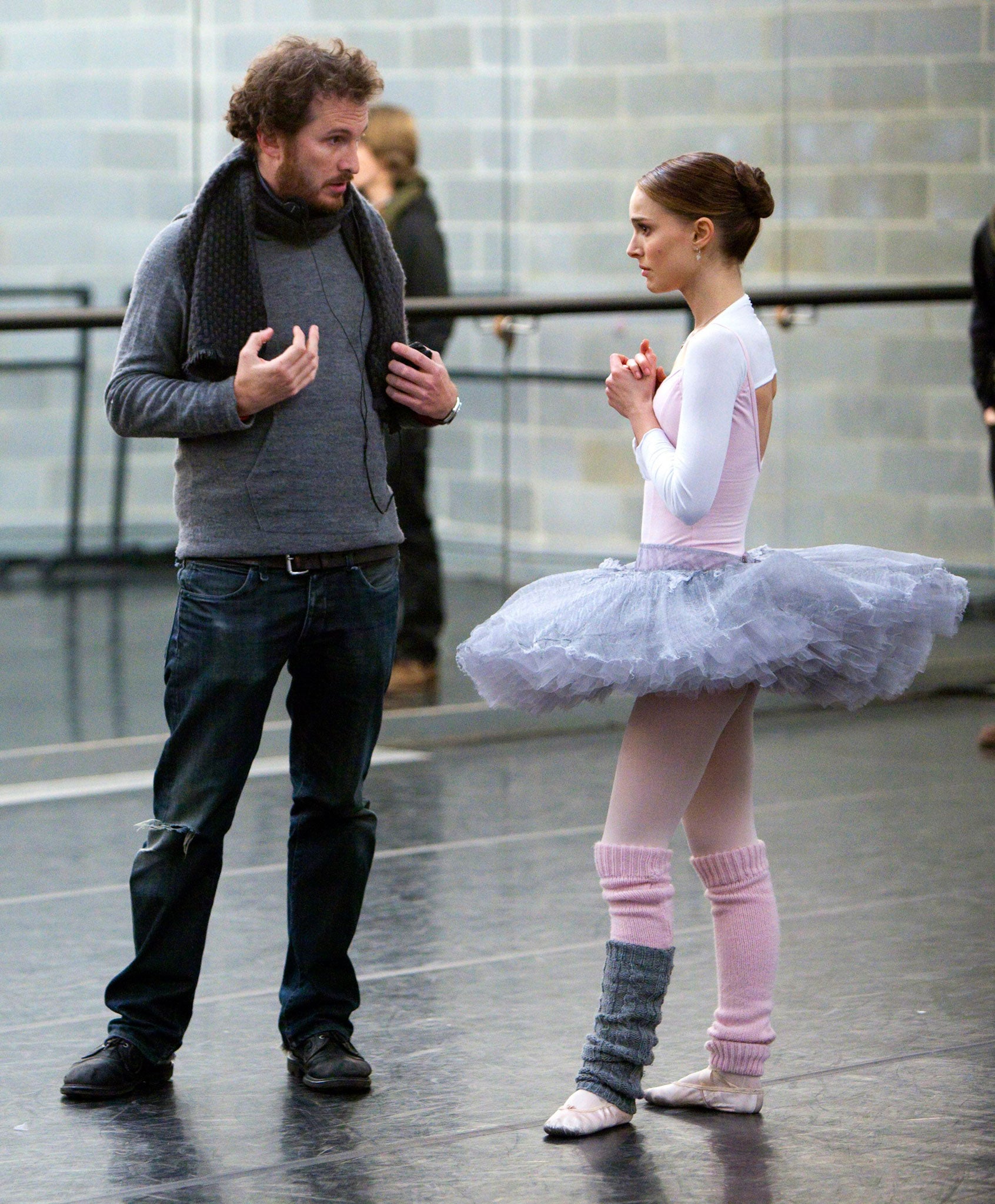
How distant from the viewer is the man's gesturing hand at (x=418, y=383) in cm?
339

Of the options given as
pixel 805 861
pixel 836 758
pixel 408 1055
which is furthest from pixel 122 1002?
pixel 836 758

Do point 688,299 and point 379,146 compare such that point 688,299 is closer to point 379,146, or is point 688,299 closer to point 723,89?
point 379,146

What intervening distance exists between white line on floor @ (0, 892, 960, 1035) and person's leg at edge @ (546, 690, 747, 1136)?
0.87 metres

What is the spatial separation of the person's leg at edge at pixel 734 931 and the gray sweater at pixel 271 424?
0.62 m

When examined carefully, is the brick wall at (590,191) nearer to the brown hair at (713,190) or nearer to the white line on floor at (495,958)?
the white line on floor at (495,958)

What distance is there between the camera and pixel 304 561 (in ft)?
10.9

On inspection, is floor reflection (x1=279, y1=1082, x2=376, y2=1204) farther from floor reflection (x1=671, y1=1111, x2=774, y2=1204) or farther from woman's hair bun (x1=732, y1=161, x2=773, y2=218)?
woman's hair bun (x1=732, y1=161, x2=773, y2=218)

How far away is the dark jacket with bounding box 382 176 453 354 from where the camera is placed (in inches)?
257

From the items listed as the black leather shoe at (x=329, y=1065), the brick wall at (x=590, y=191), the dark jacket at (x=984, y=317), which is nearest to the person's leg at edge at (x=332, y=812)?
the black leather shoe at (x=329, y=1065)

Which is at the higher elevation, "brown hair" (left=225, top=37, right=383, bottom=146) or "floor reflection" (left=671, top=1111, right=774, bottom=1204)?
"brown hair" (left=225, top=37, right=383, bottom=146)

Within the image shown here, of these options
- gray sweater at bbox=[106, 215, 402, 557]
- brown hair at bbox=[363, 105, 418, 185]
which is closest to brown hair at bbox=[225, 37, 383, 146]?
gray sweater at bbox=[106, 215, 402, 557]

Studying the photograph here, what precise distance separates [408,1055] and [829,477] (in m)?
4.52

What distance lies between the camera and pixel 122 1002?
134 inches

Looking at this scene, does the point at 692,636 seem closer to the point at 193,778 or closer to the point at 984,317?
the point at 193,778
